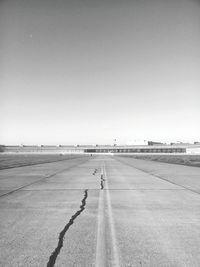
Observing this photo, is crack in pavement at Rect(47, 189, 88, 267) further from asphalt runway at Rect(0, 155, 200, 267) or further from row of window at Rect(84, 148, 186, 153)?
row of window at Rect(84, 148, 186, 153)

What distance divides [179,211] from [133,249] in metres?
3.40

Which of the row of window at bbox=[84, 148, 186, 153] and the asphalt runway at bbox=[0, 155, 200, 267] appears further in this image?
the row of window at bbox=[84, 148, 186, 153]

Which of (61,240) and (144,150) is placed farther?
(144,150)

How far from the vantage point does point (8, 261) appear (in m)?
3.92

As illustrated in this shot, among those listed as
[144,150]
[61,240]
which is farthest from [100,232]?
[144,150]

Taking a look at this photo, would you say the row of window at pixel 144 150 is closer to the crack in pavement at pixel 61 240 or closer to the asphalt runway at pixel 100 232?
the asphalt runway at pixel 100 232

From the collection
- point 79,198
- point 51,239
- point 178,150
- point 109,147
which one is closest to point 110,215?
point 51,239

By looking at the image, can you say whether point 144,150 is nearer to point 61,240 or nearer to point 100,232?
point 100,232

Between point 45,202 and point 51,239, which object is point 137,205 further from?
point 51,239

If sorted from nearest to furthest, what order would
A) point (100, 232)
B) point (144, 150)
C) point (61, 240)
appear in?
1. point (61, 240)
2. point (100, 232)
3. point (144, 150)

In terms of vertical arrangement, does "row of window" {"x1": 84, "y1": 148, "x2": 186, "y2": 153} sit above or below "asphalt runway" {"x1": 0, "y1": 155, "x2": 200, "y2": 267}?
above

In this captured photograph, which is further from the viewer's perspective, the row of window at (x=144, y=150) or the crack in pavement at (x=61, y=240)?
the row of window at (x=144, y=150)

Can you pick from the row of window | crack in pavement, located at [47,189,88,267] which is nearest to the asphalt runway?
crack in pavement, located at [47,189,88,267]

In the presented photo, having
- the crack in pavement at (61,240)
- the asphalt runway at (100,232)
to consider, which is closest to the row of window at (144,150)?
the asphalt runway at (100,232)
